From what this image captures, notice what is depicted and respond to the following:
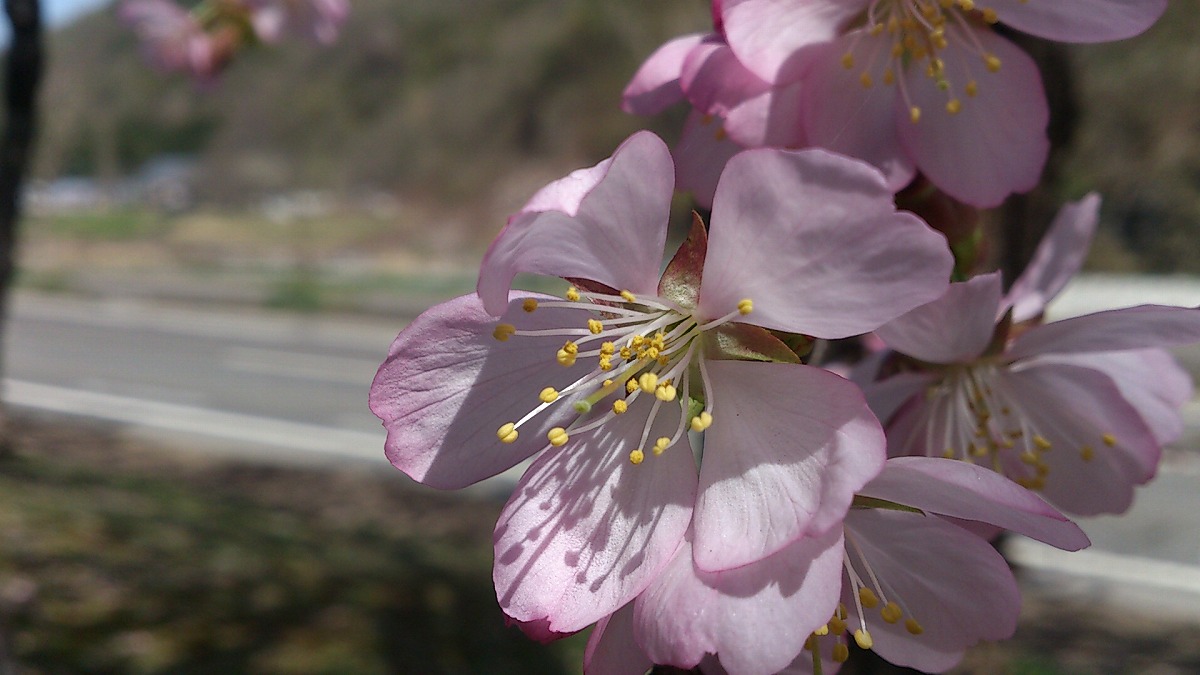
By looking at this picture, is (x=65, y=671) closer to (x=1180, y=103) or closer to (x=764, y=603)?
(x=764, y=603)

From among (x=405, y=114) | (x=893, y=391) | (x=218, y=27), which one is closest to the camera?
(x=893, y=391)

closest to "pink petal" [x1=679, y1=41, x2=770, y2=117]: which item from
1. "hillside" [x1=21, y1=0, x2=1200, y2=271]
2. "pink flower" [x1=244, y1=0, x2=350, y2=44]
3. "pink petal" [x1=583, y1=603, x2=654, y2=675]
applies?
"pink petal" [x1=583, y1=603, x2=654, y2=675]

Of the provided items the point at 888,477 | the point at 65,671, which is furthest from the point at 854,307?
the point at 65,671

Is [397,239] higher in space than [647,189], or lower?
lower

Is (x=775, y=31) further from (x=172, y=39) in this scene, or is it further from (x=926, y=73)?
(x=172, y=39)

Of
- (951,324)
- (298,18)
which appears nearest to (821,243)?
(951,324)
